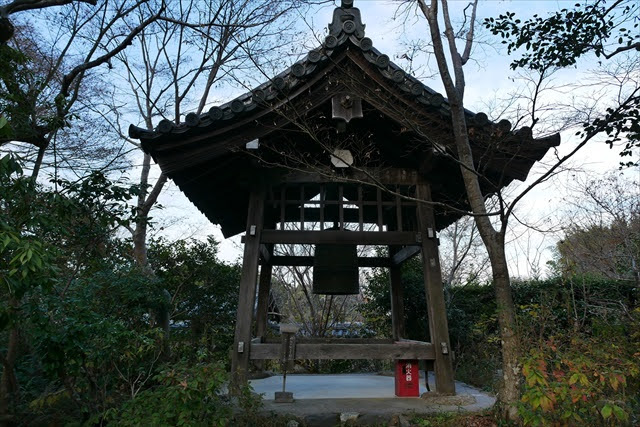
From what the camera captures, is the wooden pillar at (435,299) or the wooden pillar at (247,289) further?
the wooden pillar at (435,299)

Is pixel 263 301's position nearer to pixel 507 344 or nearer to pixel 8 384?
pixel 8 384

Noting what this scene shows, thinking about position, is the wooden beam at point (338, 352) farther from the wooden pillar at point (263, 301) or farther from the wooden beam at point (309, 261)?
the wooden beam at point (309, 261)

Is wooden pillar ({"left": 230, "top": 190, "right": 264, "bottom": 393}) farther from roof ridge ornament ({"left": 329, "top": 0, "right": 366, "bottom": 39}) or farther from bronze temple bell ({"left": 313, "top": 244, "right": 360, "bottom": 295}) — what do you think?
roof ridge ornament ({"left": 329, "top": 0, "right": 366, "bottom": 39})

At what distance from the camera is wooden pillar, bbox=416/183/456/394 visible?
525cm

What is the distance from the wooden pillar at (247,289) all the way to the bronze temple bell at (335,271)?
4.90ft

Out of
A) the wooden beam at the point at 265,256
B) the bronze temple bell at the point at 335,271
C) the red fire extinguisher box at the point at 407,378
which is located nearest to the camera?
the red fire extinguisher box at the point at 407,378

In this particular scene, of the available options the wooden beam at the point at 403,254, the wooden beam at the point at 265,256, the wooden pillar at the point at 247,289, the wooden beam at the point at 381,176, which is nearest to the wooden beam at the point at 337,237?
the wooden pillar at the point at 247,289

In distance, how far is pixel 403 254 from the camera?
285 inches

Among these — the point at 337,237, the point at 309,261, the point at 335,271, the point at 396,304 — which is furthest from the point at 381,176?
the point at 396,304

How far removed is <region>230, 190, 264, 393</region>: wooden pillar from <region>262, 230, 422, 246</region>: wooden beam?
18 cm

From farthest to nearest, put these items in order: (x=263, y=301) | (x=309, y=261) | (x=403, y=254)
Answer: (x=309, y=261), (x=263, y=301), (x=403, y=254)

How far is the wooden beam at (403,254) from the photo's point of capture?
21.9ft

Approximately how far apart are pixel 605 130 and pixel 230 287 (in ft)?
26.5

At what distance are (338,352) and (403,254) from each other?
99.0 inches
